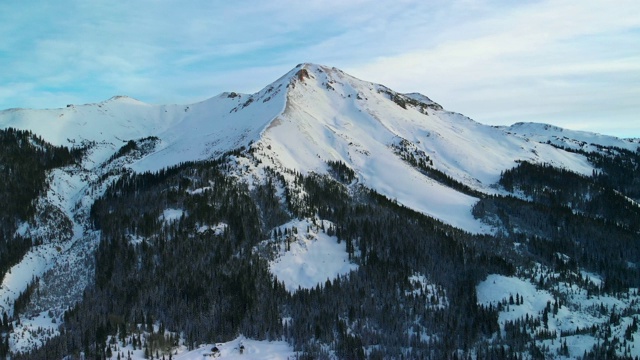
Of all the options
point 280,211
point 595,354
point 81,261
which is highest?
point 280,211

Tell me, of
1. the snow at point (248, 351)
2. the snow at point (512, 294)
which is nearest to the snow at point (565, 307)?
the snow at point (512, 294)

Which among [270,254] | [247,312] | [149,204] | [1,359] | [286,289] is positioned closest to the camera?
[1,359]

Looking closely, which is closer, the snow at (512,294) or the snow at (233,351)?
the snow at (233,351)

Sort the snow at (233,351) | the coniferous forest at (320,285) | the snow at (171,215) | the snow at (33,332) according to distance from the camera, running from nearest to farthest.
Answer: the snow at (233,351) → the coniferous forest at (320,285) → the snow at (33,332) → the snow at (171,215)

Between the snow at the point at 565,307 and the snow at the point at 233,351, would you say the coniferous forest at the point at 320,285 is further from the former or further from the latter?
the snow at the point at 233,351

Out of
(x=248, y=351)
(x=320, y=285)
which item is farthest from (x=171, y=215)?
(x=248, y=351)

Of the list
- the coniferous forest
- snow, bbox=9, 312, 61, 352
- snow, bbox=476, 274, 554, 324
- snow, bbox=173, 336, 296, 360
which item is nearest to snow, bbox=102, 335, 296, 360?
snow, bbox=173, 336, 296, 360

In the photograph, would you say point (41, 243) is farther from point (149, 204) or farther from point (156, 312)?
point (156, 312)

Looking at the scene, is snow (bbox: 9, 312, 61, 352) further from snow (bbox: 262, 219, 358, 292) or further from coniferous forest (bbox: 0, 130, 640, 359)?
snow (bbox: 262, 219, 358, 292)

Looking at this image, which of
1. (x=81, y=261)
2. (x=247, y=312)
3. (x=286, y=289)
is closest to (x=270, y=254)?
(x=286, y=289)
